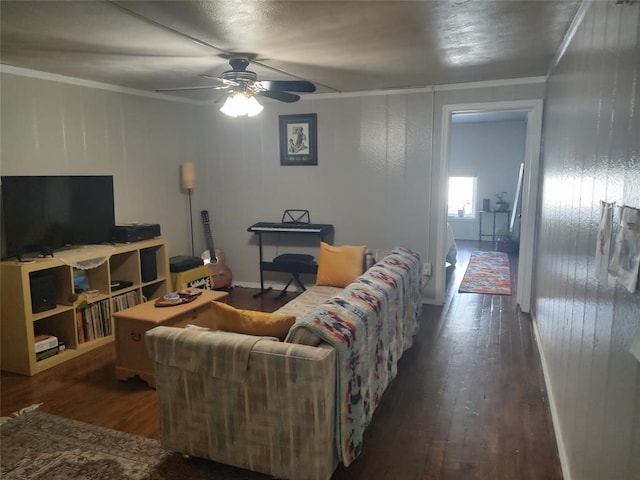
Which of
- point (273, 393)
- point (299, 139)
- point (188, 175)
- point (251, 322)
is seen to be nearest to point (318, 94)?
point (299, 139)

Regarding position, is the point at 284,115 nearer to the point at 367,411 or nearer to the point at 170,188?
the point at 170,188

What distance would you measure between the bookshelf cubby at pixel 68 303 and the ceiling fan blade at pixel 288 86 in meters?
2.02

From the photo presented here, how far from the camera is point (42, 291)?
3443mm

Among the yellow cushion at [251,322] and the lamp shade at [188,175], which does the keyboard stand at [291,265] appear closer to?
the lamp shade at [188,175]

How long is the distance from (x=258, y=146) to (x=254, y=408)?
3.88m

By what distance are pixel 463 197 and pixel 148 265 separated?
263 inches

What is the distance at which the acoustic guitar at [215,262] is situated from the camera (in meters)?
5.52

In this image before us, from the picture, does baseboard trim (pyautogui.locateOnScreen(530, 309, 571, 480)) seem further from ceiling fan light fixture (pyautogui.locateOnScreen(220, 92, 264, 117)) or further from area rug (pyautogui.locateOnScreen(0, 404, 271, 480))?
ceiling fan light fixture (pyautogui.locateOnScreen(220, 92, 264, 117))

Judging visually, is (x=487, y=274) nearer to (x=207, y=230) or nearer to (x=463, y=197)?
(x=463, y=197)

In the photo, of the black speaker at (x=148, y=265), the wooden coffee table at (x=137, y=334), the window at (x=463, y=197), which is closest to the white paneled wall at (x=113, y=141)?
the black speaker at (x=148, y=265)

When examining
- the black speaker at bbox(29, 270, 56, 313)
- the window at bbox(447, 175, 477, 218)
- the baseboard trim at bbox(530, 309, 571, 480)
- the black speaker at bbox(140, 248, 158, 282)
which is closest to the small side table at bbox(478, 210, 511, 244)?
the window at bbox(447, 175, 477, 218)

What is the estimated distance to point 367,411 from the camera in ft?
7.93

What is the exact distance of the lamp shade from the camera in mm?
5309

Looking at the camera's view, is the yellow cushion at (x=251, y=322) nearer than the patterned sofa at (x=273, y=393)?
No
